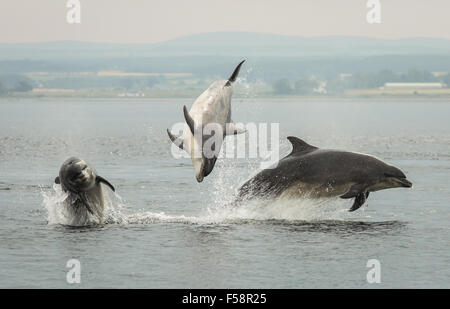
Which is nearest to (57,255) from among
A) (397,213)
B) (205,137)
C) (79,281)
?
(79,281)

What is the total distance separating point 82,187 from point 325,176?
653 centimetres

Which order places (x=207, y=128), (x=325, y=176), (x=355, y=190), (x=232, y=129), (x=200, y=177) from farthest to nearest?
(x=325, y=176)
(x=355, y=190)
(x=232, y=129)
(x=207, y=128)
(x=200, y=177)

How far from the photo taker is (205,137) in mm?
22469

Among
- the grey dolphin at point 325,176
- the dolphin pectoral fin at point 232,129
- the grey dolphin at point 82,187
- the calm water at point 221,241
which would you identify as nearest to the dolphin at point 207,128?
the dolphin pectoral fin at point 232,129

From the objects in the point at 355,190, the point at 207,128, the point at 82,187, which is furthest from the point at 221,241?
the point at 355,190

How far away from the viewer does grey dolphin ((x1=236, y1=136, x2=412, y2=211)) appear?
2575cm

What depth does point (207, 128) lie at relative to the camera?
22.8 m

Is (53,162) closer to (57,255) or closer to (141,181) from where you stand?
(141,181)

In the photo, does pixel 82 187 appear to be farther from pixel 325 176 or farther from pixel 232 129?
pixel 325 176

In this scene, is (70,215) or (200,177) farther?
(70,215)

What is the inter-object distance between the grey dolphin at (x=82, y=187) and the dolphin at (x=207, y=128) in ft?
9.10

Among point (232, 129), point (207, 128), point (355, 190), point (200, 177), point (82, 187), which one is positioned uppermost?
point (207, 128)

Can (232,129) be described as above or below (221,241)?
above
